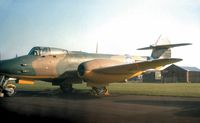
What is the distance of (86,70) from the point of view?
60.7ft

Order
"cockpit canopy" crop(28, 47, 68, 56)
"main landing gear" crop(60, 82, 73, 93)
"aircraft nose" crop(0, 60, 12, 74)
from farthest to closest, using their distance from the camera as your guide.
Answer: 1. "main landing gear" crop(60, 82, 73, 93)
2. "cockpit canopy" crop(28, 47, 68, 56)
3. "aircraft nose" crop(0, 60, 12, 74)

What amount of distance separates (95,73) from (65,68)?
11.0 feet

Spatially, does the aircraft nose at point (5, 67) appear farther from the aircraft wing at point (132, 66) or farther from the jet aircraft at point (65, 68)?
the aircraft wing at point (132, 66)

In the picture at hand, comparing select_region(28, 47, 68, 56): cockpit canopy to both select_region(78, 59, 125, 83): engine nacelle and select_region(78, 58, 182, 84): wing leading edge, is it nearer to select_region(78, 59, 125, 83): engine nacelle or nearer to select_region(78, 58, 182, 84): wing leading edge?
select_region(78, 59, 125, 83): engine nacelle

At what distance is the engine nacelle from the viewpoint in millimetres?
18609

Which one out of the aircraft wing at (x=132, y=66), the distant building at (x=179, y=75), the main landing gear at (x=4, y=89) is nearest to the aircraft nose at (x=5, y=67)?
the main landing gear at (x=4, y=89)

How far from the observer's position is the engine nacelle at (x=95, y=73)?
18609 millimetres

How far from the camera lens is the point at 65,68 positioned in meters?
21.2

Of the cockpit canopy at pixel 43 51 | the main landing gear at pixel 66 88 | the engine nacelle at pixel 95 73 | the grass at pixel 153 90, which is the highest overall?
the cockpit canopy at pixel 43 51

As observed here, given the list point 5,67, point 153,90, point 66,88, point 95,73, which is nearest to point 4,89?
point 5,67

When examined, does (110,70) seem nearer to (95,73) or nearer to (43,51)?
(95,73)

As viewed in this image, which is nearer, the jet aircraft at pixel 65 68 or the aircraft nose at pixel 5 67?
the aircraft nose at pixel 5 67

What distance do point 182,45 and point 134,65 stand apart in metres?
6.83

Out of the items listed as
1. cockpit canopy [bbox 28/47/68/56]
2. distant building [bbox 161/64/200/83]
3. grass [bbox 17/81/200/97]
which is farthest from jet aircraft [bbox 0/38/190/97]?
distant building [bbox 161/64/200/83]
